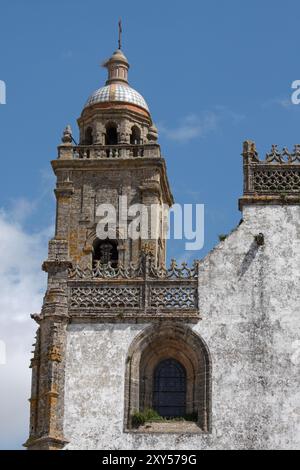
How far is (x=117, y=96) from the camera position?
2003 inches

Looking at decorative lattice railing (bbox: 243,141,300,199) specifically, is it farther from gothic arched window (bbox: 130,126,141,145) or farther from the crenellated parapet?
gothic arched window (bbox: 130,126,141,145)

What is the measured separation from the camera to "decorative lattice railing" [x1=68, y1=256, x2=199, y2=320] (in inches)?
1596

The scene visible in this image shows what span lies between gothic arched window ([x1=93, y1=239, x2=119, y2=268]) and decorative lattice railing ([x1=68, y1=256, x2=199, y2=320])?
6.51m

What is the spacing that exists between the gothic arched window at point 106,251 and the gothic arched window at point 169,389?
797cm

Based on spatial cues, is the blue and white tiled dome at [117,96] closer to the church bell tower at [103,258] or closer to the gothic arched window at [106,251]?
the church bell tower at [103,258]

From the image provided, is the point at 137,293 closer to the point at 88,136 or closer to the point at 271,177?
the point at 271,177

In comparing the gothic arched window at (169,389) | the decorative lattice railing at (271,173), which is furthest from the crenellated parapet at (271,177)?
the gothic arched window at (169,389)

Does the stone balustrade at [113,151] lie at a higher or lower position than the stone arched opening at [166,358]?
higher

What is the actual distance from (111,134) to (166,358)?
12.8m

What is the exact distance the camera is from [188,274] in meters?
41.0

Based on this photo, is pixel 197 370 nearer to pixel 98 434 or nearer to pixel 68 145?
pixel 98 434

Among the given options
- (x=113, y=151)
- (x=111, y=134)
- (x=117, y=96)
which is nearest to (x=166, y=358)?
(x=113, y=151)

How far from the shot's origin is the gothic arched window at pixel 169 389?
40.1 meters
